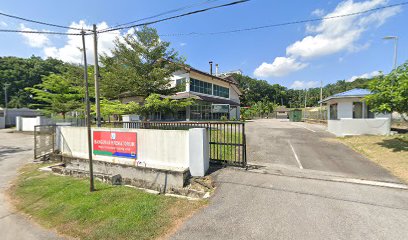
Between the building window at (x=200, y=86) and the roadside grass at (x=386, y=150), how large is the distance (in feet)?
56.3

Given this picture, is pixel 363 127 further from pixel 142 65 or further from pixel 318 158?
pixel 142 65

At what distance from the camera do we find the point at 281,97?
315 ft

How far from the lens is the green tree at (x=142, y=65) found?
48.9 feet

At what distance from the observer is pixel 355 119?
1417cm

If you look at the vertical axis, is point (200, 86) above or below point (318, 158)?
above

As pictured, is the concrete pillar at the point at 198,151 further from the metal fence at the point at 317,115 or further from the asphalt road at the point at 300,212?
the metal fence at the point at 317,115

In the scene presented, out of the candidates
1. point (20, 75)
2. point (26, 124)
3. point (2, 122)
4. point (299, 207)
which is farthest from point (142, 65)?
point (20, 75)

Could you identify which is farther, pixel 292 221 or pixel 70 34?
pixel 70 34

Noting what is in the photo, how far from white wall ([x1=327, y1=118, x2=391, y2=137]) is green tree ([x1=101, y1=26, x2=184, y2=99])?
509 inches

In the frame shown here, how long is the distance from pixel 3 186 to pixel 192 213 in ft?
27.4

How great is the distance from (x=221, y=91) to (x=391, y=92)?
24692 mm

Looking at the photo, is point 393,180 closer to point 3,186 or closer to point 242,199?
point 242,199

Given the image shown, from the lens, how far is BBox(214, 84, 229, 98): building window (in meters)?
31.6

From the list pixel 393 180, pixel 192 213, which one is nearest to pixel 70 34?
pixel 192 213
